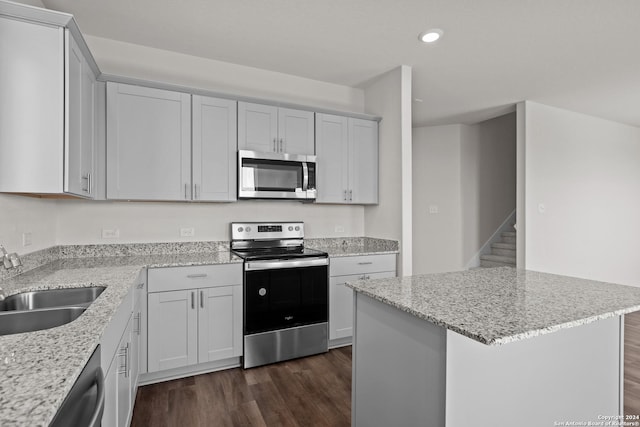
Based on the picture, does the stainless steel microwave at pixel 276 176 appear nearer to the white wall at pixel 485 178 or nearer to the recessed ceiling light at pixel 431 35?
the recessed ceiling light at pixel 431 35

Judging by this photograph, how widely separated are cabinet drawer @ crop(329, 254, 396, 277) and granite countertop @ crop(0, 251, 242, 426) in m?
1.66

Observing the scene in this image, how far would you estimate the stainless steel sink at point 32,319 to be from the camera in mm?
1291

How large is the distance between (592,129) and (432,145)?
2.23 m

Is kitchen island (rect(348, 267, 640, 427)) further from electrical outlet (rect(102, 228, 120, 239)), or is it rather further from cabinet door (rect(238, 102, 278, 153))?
electrical outlet (rect(102, 228, 120, 239))

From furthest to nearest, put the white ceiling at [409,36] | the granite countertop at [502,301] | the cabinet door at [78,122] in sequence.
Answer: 1. the white ceiling at [409,36]
2. the cabinet door at [78,122]
3. the granite countertop at [502,301]

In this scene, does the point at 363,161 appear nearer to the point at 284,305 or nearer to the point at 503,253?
the point at 284,305

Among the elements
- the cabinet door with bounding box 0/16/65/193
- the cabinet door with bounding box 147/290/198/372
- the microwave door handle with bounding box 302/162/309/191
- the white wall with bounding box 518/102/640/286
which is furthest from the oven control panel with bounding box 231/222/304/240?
the white wall with bounding box 518/102/640/286

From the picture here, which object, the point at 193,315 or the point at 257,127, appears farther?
the point at 257,127

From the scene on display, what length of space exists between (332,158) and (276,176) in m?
0.65

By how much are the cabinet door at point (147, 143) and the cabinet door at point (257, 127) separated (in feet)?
1.45

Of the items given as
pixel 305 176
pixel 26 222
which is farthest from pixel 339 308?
pixel 26 222

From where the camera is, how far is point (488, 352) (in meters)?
1.24

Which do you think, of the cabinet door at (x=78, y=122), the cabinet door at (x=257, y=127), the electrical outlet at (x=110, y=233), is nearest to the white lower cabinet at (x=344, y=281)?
the cabinet door at (x=257, y=127)

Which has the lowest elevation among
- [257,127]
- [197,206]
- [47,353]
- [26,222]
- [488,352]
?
[488,352]
